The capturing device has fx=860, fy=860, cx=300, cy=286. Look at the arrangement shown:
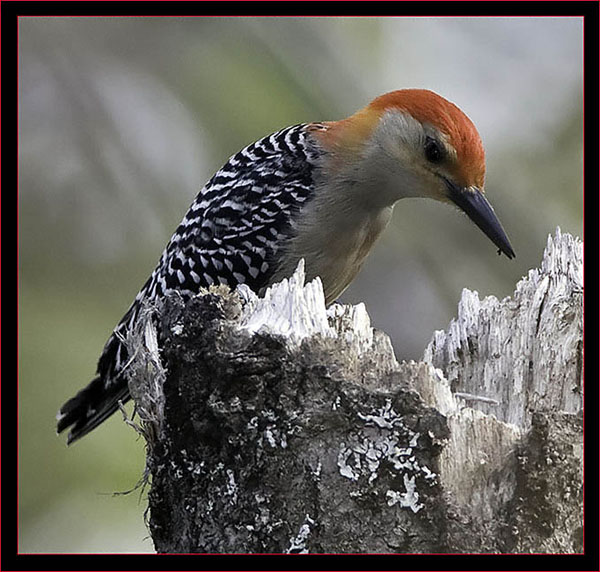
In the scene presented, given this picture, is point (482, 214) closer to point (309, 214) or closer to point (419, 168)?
point (419, 168)

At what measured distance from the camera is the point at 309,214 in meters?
4.87

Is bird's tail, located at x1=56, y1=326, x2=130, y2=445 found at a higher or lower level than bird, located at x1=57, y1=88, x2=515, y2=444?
lower

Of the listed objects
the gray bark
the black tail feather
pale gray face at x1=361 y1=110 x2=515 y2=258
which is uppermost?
pale gray face at x1=361 y1=110 x2=515 y2=258

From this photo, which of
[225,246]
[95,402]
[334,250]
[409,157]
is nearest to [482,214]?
[409,157]

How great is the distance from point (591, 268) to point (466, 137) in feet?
4.27

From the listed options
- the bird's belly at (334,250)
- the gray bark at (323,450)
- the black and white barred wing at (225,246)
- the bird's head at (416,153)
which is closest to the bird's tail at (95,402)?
the black and white barred wing at (225,246)

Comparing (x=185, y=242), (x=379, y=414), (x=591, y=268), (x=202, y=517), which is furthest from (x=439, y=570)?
(x=185, y=242)

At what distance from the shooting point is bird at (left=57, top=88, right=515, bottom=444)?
15.5 ft

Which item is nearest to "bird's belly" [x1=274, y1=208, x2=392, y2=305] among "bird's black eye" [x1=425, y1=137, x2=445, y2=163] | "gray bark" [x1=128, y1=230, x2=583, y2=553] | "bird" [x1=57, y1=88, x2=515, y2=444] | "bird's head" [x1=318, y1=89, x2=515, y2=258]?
"bird" [x1=57, y1=88, x2=515, y2=444]

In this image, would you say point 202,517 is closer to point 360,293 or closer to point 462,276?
point 462,276

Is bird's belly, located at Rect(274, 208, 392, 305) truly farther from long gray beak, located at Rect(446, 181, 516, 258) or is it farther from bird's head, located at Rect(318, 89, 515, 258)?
long gray beak, located at Rect(446, 181, 516, 258)

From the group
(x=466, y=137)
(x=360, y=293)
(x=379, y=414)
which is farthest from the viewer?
(x=360, y=293)

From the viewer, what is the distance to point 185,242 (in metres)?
5.06

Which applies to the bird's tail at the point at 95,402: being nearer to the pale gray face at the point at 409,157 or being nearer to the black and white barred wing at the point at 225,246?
the black and white barred wing at the point at 225,246
